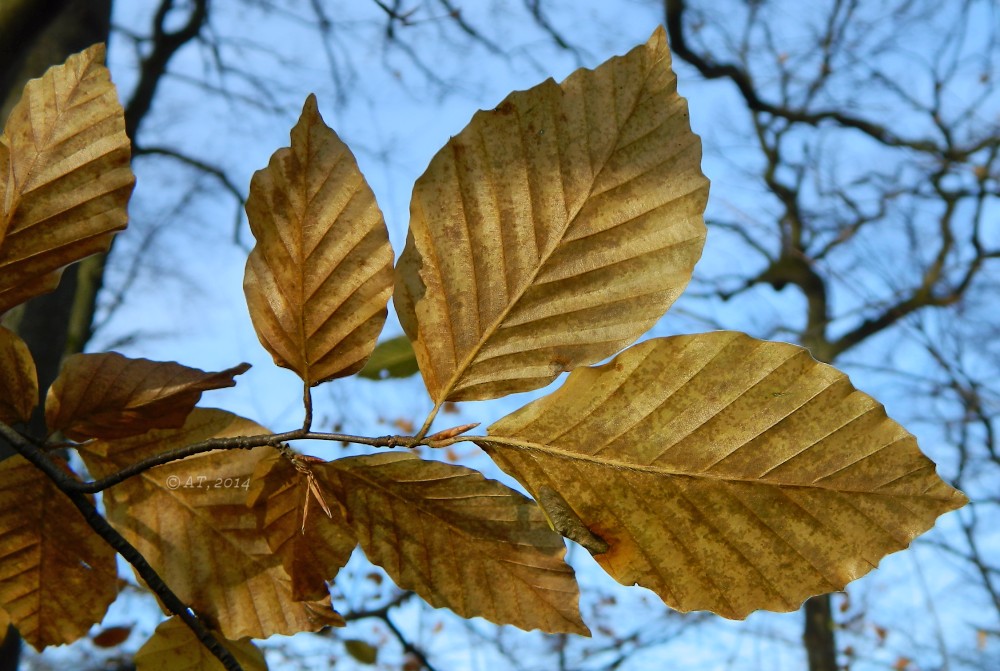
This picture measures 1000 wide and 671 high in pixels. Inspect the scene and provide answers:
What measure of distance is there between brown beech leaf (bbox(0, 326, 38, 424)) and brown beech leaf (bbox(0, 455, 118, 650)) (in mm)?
24

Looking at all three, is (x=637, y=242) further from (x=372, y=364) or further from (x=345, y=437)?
(x=372, y=364)

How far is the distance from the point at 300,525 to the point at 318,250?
0.11 meters

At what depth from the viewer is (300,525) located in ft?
0.97

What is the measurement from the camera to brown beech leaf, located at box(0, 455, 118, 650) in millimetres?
335

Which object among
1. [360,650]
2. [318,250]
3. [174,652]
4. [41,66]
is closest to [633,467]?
[318,250]

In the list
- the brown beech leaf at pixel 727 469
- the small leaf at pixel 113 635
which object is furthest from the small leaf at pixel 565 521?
the small leaf at pixel 113 635

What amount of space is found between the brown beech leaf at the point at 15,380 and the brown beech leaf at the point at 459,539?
0.14m

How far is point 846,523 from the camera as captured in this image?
239 mm

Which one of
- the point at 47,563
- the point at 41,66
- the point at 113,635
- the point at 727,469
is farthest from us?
the point at 41,66

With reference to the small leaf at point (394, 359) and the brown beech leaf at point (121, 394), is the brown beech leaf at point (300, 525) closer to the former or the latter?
the brown beech leaf at point (121, 394)

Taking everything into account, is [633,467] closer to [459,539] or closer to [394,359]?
[459,539]

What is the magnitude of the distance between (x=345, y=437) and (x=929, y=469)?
184 mm

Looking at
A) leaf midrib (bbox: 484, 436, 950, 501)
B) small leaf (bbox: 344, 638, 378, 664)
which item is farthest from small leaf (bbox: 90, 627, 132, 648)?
leaf midrib (bbox: 484, 436, 950, 501)

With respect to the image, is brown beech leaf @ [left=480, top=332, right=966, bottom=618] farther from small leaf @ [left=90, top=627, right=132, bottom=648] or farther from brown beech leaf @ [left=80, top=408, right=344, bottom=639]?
small leaf @ [left=90, top=627, right=132, bottom=648]
